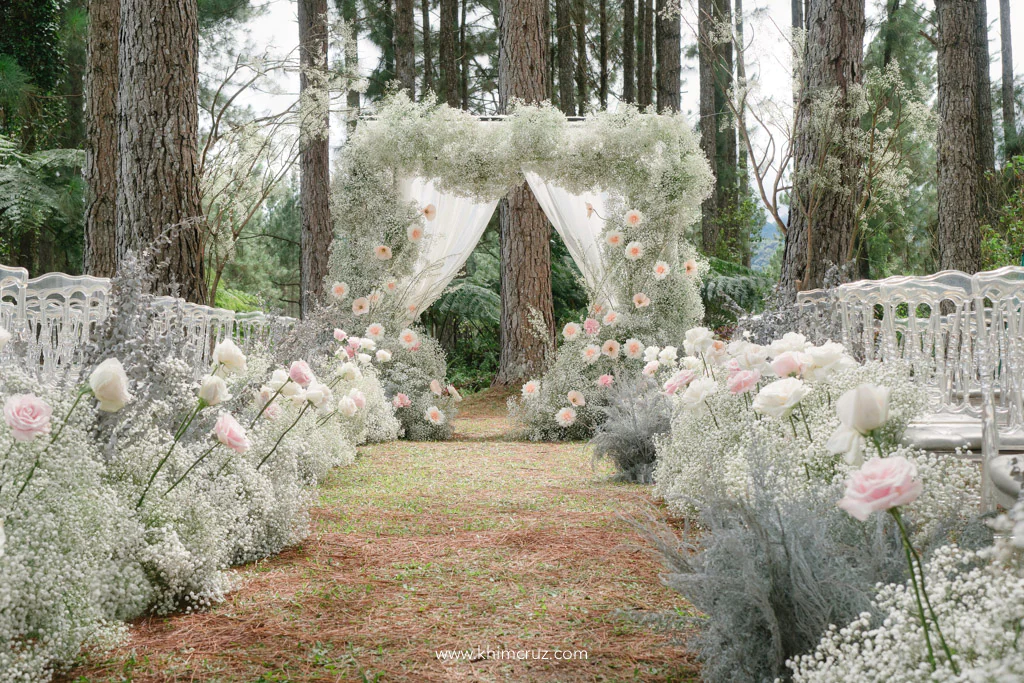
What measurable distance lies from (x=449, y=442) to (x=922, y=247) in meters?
14.8

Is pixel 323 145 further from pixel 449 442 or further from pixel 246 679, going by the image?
pixel 246 679

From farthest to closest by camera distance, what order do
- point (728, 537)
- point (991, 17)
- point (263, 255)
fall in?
point (991, 17), point (263, 255), point (728, 537)

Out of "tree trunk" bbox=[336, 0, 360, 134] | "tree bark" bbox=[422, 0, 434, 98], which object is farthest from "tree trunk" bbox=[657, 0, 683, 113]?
"tree trunk" bbox=[336, 0, 360, 134]

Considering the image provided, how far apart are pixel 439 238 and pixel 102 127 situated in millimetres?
3091

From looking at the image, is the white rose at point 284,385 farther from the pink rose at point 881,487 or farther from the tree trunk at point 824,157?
the tree trunk at point 824,157

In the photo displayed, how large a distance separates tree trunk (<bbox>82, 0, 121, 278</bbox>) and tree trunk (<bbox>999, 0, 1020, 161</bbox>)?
42.1 ft

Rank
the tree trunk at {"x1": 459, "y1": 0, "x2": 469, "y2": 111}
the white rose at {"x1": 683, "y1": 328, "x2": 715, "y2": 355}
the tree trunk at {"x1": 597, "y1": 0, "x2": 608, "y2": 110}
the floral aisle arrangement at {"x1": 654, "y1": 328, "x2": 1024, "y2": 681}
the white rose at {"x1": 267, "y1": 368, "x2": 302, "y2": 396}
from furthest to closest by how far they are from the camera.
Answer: the tree trunk at {"x1": 597, "y1": 0, "x2": 608, "y2": 110} < the tree trunk at {"x1": 459, "y1": 0, "x2": 469, "y2": 111} < the white rose at {"x1": 683, "y1": 328, "x2": 715, "y2": 355} < the white rose at {"x1": 267, "y1": 368, "x2": 302, "y2": 396} < the floral aisle arrangement at {"x1": 654, "y1": 328, "x2": 1024, "y2": 681}

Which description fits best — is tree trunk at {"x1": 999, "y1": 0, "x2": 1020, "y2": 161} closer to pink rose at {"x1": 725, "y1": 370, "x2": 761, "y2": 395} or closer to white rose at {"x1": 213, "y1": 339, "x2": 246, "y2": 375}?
pink rose at {"x1": 725, "y1": 370, "x2": 761, "y2": 395}

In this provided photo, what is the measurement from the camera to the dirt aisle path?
6.52 ft

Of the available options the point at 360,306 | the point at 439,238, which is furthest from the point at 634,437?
the point at 439,238

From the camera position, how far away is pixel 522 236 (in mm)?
9516

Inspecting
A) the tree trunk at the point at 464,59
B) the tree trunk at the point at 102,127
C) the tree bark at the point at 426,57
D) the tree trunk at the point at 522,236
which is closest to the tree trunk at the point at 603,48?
the tree trunk at the point at 464,59

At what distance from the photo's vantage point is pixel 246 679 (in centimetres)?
191

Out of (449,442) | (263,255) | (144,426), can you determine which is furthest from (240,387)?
(263,255)
